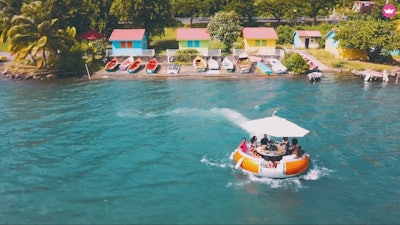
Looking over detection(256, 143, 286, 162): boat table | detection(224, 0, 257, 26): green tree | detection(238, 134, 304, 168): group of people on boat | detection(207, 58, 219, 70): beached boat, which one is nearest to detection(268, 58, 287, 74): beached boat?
detection(207, 58, 219, 70): beached boat

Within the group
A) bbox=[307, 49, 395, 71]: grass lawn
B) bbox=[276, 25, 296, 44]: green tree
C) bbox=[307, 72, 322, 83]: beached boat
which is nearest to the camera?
bbox=[307, 72, 322, 83]: beached boat

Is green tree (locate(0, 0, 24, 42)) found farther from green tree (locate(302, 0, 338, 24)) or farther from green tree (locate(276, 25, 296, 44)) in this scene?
green tree (locate(302, 0, 338, 24))

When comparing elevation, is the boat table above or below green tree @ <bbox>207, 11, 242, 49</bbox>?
below

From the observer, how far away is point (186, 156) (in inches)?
1105

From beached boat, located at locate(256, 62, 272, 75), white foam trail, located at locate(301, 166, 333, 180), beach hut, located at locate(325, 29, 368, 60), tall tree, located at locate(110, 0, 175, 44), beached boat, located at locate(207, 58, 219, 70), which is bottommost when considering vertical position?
white foam trail, located at locate(301, 166, 333, 180)

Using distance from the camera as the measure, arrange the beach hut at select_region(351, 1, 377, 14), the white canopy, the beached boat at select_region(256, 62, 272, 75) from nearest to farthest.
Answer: the white canopy < the beached boat at select_region(256, 62, 272, 75) < the beach hut at select_region(351, 1, 377, 14)

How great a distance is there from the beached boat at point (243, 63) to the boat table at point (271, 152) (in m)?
28.4

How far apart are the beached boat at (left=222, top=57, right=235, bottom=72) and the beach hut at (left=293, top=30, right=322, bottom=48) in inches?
680

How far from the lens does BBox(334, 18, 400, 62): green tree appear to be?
52.9 metres

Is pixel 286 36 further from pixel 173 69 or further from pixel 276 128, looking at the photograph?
pixel 276 128

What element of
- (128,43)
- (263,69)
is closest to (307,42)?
(263,69)

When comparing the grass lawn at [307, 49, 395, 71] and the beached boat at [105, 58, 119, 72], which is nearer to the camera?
the grass lawn at [307, 49, 395, 71]

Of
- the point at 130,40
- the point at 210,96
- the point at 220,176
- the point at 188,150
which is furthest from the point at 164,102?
the point at 130,40

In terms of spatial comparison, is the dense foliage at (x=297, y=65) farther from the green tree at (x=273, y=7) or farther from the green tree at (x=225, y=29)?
the green tree at (x=273, y=7)
